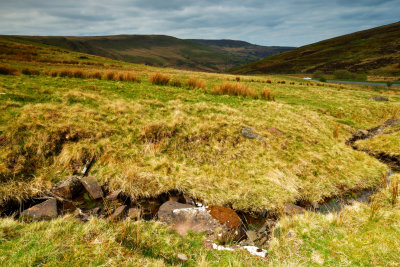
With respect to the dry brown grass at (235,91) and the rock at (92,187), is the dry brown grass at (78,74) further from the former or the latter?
the rock at (92,187)

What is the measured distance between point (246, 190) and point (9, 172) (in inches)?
375

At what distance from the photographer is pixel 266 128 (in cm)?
1258

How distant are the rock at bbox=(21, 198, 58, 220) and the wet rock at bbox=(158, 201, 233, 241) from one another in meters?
3.54

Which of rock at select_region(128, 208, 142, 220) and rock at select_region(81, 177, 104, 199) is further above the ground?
rock at select_region(81, 177, 104, 199)

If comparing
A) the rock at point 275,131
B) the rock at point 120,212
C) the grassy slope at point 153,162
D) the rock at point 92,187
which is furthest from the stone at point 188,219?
the rock at point 275,131

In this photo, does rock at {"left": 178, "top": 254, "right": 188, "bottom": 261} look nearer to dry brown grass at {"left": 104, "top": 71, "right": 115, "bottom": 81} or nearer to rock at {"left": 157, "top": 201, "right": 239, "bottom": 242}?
rock at {"left": 157, "top": 201, "right": 239, "bottom": 242}

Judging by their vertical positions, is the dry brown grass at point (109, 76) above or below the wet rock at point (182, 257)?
above

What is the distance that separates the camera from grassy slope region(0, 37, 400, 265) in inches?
176

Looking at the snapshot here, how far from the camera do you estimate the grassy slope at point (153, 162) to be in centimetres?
446

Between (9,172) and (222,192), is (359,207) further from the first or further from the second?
(9,172)

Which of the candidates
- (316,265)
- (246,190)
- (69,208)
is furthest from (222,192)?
(69,208)

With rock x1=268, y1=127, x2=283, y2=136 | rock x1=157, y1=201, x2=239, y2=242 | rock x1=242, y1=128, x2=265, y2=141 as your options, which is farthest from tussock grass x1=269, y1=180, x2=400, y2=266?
rock x1=268, y1=127, x2=283, y2=136

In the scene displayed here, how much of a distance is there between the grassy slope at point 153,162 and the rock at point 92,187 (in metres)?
0.36

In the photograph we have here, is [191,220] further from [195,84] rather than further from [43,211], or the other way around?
[195,84]
